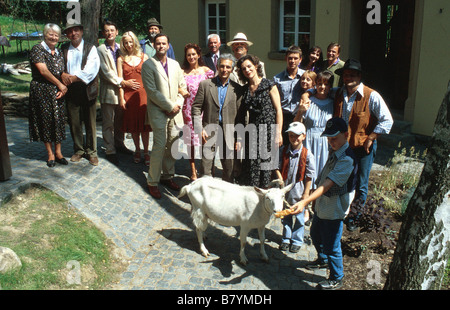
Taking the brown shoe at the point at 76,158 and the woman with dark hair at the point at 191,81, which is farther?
the brown shoe at the point at 76,158

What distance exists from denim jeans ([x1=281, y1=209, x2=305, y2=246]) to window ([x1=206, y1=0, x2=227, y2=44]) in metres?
9.58

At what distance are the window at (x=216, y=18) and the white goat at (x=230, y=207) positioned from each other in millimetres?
9582

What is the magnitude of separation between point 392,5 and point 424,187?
8378mm

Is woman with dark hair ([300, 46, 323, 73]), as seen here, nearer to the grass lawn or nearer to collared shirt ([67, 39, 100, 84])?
collared shirt ([67, 39, 100, 84])

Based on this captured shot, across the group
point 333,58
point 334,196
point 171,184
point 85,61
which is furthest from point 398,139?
point 85,61

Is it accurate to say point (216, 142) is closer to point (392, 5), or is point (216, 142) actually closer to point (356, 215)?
point (356, 215)

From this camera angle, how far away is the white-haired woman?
611cm

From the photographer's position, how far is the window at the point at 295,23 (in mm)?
11158

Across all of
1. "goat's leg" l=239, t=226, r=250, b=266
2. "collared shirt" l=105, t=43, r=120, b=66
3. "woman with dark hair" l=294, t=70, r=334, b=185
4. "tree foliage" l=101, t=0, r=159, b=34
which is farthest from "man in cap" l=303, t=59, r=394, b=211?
"tree foliage" l=101, t=0, r=159, b=34

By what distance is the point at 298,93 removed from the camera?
6.07 m

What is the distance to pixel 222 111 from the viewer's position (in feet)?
19.3

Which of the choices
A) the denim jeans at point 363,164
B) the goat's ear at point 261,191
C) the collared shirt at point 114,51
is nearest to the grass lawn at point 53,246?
the goat's ear at point 261,191

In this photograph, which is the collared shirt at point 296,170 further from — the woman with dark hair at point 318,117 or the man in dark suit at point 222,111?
the man in dark suit at point 222,111

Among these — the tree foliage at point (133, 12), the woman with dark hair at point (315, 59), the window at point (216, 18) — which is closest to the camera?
the woman with dark hair at point (315, 59)
